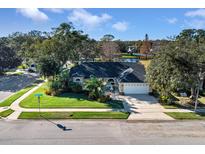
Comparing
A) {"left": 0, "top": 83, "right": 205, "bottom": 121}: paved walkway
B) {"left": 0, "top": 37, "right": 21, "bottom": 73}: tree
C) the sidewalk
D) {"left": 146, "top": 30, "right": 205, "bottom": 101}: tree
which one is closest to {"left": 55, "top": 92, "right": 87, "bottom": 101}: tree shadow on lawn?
the sidewalk

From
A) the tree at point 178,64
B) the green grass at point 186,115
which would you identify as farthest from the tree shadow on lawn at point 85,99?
the green grass at point 186,115

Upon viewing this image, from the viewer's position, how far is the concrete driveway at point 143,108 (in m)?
21.8

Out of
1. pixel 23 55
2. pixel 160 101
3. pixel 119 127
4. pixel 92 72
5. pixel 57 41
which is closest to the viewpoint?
pixel 119 127

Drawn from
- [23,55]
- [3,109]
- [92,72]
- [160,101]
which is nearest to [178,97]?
[160,101]

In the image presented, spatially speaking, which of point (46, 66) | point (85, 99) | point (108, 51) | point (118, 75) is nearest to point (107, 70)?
point (118, 75)

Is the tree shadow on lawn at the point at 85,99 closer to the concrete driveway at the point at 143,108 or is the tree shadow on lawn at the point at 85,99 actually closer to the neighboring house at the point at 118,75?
the concrete driveway at the point at 143,108

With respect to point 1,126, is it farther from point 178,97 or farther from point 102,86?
point 178,97

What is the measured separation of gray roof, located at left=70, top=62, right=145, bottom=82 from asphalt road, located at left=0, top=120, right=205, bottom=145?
14.7 m

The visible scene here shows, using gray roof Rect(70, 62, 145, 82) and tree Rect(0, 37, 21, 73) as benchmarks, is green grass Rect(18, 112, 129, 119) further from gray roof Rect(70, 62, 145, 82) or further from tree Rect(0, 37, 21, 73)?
tree Rect(0, 37, 21, 73)

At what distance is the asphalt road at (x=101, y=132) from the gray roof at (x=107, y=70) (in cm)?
1470

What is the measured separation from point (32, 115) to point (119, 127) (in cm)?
751

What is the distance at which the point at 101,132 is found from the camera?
17609 mm

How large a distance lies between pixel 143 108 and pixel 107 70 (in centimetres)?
1381

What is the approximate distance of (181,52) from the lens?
2528 cm
